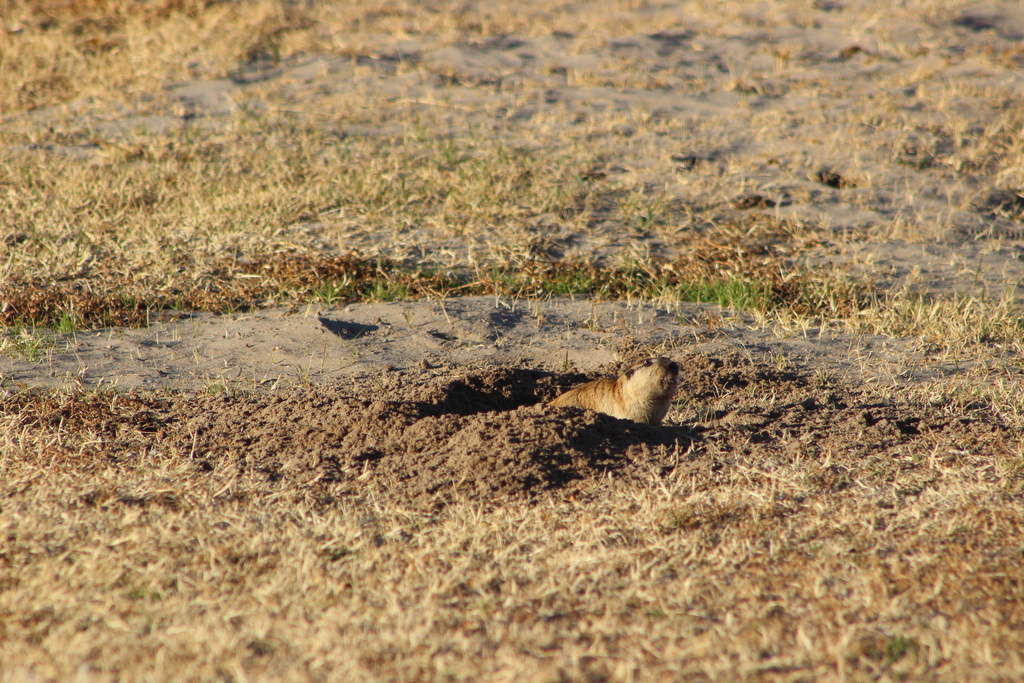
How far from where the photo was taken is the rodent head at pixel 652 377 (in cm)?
431

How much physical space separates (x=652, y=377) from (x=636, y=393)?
111mm

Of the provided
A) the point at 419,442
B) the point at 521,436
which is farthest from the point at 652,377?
the point at 419,442

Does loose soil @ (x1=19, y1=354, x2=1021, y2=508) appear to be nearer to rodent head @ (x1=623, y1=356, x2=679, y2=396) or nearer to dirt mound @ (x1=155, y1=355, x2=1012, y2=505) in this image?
dirt mound @ (x1=155, y1=355, x2=1012, y2=505)

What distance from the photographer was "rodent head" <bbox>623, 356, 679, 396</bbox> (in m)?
4.31

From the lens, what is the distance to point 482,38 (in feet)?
37.4

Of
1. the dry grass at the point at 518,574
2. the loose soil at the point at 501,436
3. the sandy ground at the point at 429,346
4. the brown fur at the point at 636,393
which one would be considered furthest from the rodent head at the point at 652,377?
the sandy ground at the point at 429,346

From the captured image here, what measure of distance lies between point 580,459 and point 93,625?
78.3 inches

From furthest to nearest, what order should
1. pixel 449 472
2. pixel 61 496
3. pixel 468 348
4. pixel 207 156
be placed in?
pixel 207 156
pixel 468 348
pixel 449 472
pixel 61 496

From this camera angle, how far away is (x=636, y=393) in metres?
4.34

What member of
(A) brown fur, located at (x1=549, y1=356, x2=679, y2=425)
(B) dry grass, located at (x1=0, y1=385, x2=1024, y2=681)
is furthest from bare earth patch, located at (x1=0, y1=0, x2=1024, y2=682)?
(A) brown fur, located at (x1=549, y1=356, x2=679, y2=425)

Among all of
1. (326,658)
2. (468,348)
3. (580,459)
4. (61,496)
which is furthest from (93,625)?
(468,348)

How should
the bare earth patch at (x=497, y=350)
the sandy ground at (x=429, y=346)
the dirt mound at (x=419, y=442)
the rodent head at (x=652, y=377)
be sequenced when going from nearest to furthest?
the bare earth patch at (x=497, y=350) → the dirt mound at (x=419, y=442) → the rodent head at (x=652, y=377) → the sandy ground at (x=429, y=346)

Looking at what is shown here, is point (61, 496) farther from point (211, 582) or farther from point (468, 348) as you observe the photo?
point (468, 348)

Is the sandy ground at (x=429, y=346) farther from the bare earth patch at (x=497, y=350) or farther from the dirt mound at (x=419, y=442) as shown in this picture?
the dirt mound at (x=419, y=442)
